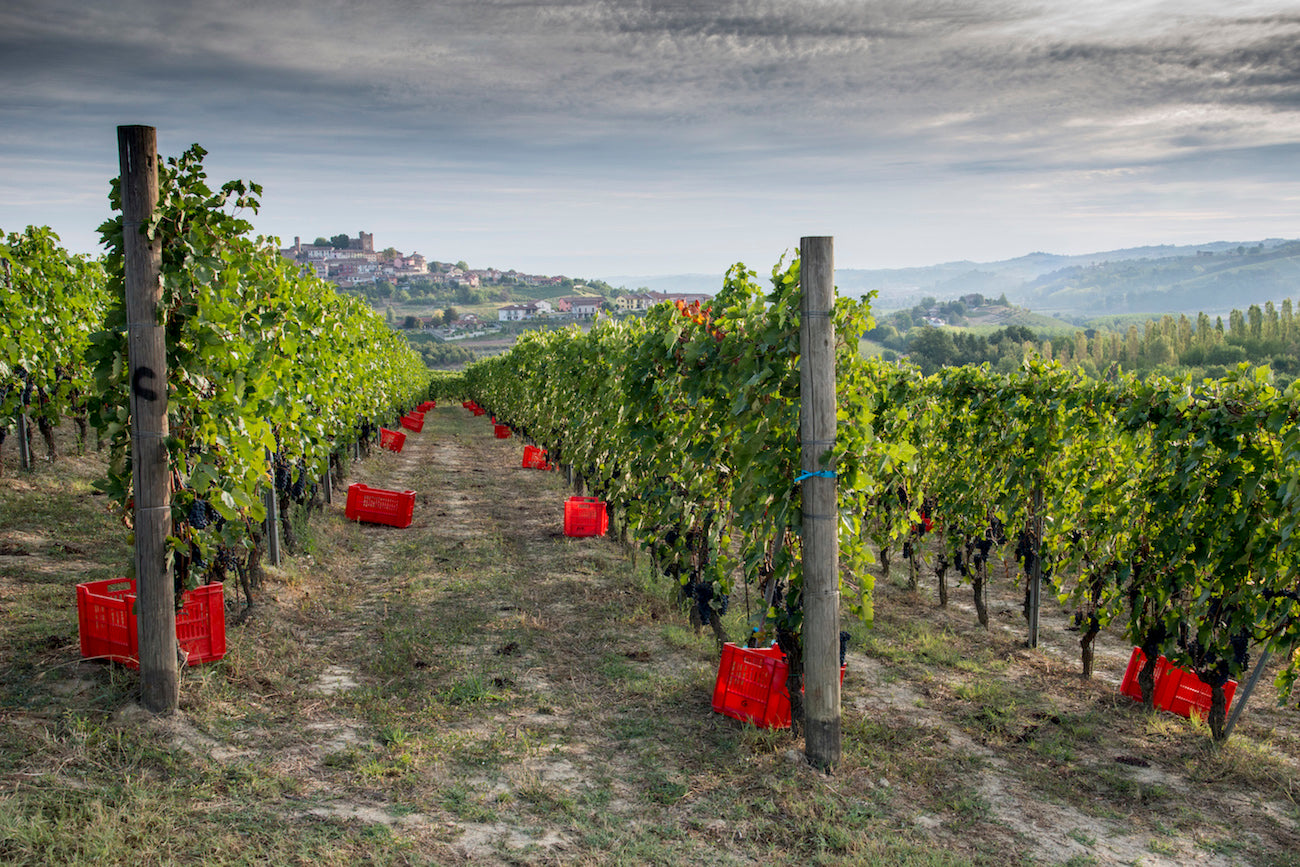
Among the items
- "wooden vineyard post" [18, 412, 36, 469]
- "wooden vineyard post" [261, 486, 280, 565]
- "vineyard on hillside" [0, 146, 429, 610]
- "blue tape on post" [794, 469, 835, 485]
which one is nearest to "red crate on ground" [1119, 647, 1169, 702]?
"blue tape on post" [794, 469, 835, 485]

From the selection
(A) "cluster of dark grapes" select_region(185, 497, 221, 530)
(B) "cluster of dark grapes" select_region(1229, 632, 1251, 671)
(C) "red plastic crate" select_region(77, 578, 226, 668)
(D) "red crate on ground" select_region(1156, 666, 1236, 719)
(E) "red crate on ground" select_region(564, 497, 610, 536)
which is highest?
(A) "cluster of dark grapes" select_region(185, 497, 221, 530)

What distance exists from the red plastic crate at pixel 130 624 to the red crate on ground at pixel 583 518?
222 inches

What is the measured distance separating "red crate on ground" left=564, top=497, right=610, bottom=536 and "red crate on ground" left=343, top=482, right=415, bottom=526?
2.24m

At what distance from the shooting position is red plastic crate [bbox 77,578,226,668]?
468cm

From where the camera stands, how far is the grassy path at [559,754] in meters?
3.50

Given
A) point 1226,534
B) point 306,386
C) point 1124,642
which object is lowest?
point 1124,642

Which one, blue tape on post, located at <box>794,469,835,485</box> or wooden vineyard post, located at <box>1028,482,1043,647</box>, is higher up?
blue tape on post, located at <box>794,469,835,485</box>

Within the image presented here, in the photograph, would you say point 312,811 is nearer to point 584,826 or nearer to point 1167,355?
point 584,826

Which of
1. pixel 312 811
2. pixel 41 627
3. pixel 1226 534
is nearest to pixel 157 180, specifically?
pixel 41 627

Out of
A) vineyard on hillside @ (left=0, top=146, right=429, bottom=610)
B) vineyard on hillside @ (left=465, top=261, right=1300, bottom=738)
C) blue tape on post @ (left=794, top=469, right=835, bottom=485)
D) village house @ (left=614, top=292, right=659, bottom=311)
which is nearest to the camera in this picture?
blue tape on post @ (left=794, top=469, right=835, bottom=485)

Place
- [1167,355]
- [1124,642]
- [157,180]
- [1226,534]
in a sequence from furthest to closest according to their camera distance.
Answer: [1167,355]
[1124,642]
[1226,534]
[157,180]

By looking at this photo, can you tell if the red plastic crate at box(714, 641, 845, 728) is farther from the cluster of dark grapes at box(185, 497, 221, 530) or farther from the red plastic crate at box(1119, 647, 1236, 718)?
the cluster of dark grapes at box(185, 497, 221, 530)

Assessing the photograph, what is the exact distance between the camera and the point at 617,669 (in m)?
5.78

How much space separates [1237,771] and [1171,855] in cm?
135
